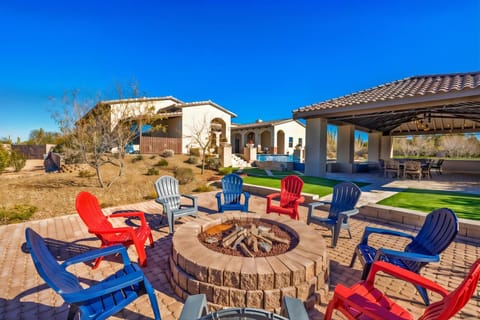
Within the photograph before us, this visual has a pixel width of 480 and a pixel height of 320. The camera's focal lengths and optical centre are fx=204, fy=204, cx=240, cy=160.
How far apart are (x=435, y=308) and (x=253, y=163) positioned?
1746cm

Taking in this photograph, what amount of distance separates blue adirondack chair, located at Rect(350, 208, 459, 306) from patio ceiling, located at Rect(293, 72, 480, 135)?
20.7 feet

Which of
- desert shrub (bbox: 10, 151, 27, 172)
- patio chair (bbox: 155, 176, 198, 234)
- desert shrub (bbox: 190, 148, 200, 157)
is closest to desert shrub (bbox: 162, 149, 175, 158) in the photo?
desert shrub (bbox: 190, 148, 200, 157)

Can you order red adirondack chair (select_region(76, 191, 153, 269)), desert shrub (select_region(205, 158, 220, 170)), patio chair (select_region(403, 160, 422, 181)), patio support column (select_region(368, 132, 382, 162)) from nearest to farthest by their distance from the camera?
red adirondack chair (select_region(76, 191, 153, 269)), patio chair (select_region(403, 160, 422, 181)), desert shrub (select_region(205, 158, 220, 170)), patio support column (select_region(368, 132, 382, 162))

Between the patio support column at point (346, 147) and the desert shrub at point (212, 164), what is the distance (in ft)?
27.8

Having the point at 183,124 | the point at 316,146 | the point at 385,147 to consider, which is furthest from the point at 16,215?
the point at 385,147

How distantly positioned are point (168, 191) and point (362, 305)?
13.9 ft

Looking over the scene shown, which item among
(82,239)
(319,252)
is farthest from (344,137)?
(82,239)

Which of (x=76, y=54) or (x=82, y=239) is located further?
(x=76, y=54)

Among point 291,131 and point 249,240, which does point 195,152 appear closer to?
point 291,131

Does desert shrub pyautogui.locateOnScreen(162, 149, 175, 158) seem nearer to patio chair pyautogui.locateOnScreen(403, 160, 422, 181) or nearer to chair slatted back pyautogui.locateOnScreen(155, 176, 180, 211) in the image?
chair slatted back pyautogui.locateOnScreen(155, 176, 180, 211)

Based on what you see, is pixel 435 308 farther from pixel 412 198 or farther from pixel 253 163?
pixel 253 163

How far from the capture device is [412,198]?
6.48 m

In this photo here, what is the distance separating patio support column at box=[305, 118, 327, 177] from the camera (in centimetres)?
996

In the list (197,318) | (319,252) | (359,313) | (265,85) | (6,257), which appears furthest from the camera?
(265,85)
